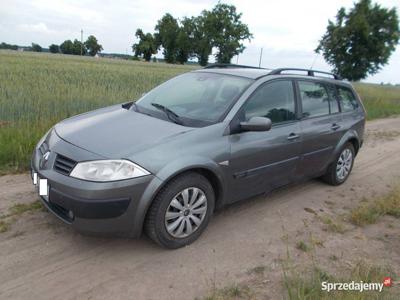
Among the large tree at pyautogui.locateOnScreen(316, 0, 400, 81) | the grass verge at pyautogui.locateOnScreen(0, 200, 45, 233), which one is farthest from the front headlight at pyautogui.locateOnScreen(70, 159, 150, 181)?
the large tree at pyautogui.locateOnScreen(316, 0, 400, 81)

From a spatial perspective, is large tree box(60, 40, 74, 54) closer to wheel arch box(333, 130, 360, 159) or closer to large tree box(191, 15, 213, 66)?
large tree box(191, 15, 213, 66)

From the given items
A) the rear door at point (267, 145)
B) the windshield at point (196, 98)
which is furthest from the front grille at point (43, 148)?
the rear door at point (267, 145)

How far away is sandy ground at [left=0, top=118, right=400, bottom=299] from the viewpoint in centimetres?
269

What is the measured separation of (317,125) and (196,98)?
1.66 meters

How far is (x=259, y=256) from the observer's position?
3240 mm

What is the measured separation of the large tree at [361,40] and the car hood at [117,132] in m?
31.0

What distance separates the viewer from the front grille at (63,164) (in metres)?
2.91

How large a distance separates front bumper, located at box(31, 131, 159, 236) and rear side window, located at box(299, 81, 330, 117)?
7.92ft

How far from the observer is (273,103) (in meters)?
3.99

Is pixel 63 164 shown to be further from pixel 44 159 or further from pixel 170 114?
pixel 170 114

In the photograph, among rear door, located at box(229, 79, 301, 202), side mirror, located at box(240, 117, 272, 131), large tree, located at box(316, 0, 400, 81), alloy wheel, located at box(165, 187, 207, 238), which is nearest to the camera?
alloy wheel, located at box(165, 187, 207, 238)

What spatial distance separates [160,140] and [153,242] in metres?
1.00

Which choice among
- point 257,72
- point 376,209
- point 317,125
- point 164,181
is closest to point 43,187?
point 164,181

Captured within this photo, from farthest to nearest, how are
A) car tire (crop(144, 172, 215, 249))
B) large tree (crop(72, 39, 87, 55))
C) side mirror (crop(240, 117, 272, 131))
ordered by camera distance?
1. large tree (crop(72, 39, 87, 55))
2. side mirror (crop(240, 117, 272, 131))
3. car tire (crop(144, 172, 215, 249))
